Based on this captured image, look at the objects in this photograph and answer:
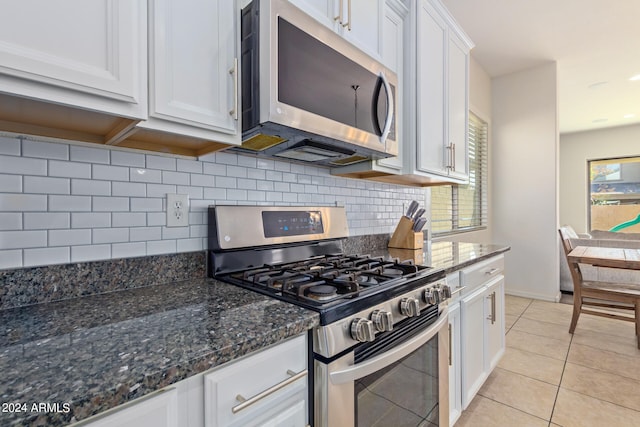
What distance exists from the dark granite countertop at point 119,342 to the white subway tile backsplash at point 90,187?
0.32 m

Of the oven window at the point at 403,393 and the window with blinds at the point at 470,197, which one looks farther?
the window with blinds at the point at 470,197

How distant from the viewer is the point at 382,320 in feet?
3.03

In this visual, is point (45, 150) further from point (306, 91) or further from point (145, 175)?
point (306, 91)

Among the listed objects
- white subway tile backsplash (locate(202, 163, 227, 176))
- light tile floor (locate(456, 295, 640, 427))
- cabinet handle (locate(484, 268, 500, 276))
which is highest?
white subway tile backsplash (locate(202, 163, 227, 176))

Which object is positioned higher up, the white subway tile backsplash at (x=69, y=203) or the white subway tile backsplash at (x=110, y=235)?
the white subway tile backsplash at (x=69, y=203)

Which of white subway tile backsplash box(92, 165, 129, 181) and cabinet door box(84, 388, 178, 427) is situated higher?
white subway tile backsplash box(92, 165, 129, 181)

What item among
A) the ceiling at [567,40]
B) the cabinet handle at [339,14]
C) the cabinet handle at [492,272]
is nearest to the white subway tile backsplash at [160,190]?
the cabinet handle at [339,14]

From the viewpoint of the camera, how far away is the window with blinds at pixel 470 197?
127 inches

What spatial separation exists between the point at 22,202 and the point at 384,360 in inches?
45.0

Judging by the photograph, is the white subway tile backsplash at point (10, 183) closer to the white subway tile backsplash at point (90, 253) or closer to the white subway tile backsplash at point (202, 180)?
the white subway tile backsplash at point (90, 253)

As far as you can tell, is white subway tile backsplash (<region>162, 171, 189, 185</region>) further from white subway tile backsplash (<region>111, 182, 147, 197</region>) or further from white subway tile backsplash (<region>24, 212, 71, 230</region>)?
white subway tile backsplash (<region>24, 212, 71, 230</region>)

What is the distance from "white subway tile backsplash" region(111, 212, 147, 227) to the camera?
1.02m

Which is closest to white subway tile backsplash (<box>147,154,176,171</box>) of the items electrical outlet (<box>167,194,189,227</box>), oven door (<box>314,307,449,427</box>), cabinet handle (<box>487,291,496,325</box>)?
electrical outlet (<box>167,194,189,227</box>)

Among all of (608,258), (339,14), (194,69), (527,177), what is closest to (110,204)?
(194,69)
